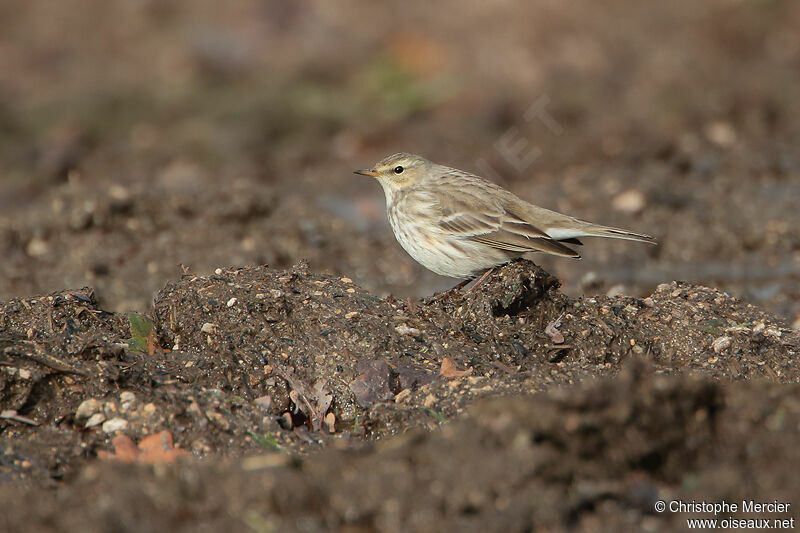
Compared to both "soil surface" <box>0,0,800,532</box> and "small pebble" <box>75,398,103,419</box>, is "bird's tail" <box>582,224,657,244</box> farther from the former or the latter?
"small pebble" <box>75,398,103,419</box>

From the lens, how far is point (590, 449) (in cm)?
363

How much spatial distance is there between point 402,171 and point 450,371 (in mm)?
2614

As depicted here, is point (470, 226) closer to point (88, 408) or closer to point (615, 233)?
point (615, 233)

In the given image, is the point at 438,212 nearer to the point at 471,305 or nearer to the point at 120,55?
the point at 471,305

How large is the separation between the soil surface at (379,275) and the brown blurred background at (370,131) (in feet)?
0.17

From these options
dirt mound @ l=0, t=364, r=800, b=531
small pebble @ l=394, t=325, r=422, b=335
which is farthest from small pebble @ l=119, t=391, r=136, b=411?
small pebble @ l=394, t=325, r=422, b=335

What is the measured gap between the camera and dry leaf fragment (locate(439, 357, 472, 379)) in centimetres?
514

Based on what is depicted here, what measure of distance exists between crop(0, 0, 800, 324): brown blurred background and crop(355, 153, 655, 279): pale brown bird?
2.06 m

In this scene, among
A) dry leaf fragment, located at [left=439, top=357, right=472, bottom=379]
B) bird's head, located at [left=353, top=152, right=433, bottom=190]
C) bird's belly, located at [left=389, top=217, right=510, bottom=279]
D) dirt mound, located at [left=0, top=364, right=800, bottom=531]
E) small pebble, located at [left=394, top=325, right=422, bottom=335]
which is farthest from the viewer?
bird's head, located at [left=353, top=152, right=433, bottom=190]

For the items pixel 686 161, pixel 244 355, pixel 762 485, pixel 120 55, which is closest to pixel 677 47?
pixel 686 161

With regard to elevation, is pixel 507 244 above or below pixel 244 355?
above

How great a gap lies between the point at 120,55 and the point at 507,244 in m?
11.3

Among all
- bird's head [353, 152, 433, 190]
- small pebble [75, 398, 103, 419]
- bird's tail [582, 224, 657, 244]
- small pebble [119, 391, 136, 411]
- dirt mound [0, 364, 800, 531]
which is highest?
bird's head [353, 152, 433, 190]

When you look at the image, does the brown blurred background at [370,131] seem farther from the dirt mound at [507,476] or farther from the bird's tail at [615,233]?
the dirt mound at [507,476]
